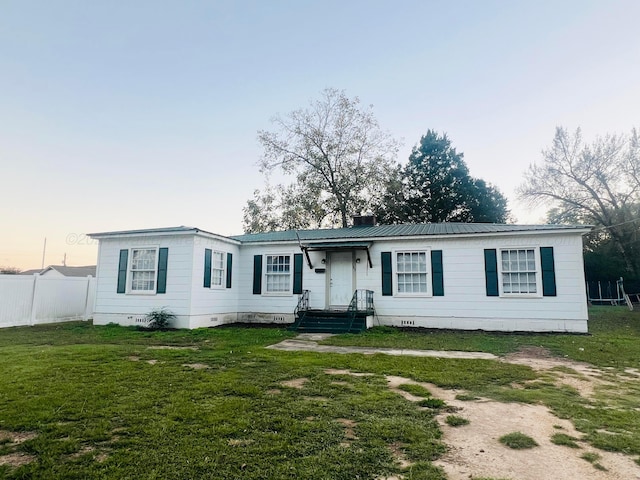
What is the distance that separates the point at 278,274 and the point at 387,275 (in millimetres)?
4180

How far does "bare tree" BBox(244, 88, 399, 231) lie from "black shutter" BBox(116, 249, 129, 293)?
53.6 feet

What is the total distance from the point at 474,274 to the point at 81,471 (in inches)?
457

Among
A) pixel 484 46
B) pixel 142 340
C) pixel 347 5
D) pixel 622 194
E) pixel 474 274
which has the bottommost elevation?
pixel 142 340

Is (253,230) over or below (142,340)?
over

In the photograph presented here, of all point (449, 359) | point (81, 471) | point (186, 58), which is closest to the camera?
point (81, 471)

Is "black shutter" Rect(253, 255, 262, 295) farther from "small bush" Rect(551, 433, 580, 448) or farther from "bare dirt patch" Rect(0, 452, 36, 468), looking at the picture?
"small bush" Rect(551, 433, 580, 448)

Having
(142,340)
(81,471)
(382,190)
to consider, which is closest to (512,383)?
(81,471)

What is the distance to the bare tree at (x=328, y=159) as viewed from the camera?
90.8 feet

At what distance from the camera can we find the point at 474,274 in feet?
39.4

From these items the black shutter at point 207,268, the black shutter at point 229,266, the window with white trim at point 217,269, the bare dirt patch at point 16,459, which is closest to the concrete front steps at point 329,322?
the black shutter at point 229,266

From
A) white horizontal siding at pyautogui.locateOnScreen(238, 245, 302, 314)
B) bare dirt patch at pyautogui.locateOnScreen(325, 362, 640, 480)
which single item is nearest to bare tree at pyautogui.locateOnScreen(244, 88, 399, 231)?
white horizontal siding at pyautogui.locateOnScreen(238, 245, 302, 314)

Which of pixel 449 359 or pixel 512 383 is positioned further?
pixel 449 359

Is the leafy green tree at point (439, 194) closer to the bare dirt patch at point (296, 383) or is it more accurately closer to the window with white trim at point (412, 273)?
the window with white trim at point (412, 273)

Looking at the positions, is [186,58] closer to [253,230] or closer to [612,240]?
[253,230]
